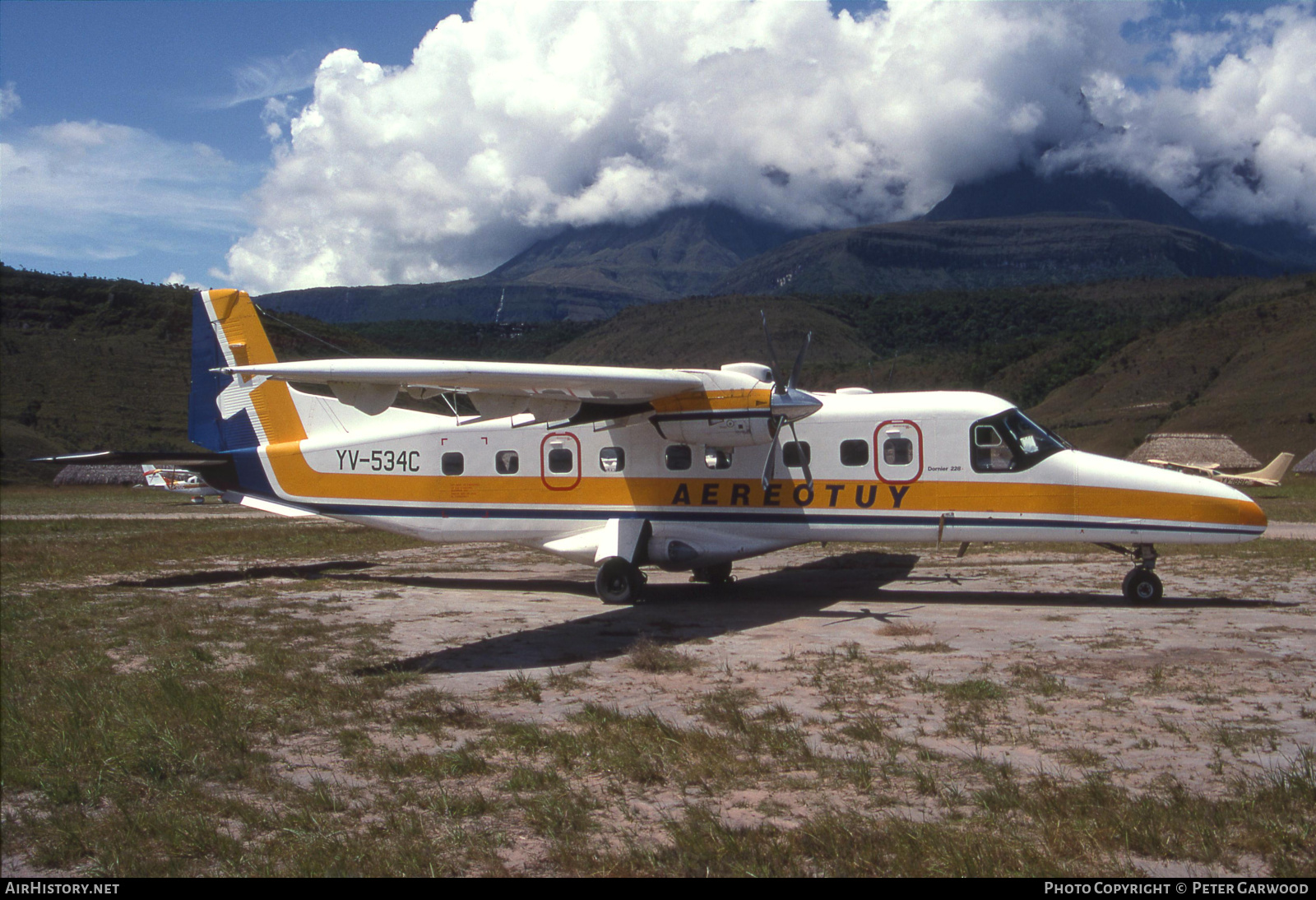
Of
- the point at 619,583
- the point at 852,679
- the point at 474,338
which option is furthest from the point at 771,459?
the point at 474,338

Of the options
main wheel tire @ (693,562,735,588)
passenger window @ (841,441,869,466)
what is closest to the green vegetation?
main wheel tire @ (693,562,735,588)

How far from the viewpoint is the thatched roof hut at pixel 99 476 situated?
214 ft

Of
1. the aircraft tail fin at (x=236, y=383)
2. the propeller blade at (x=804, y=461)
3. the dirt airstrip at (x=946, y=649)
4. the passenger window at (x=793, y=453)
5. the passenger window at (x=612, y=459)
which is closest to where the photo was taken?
the dirt airstrip at (x=946, y=649)

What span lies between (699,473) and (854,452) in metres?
2.30

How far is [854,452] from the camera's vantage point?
13.3 meters

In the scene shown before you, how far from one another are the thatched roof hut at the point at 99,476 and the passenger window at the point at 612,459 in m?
60.6

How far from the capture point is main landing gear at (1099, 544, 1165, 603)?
40.8 ft

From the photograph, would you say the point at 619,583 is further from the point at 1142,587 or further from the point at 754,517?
the point at 1142,587

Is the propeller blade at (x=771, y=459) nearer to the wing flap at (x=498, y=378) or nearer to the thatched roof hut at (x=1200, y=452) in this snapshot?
the wing flap at (x=498, y=378)

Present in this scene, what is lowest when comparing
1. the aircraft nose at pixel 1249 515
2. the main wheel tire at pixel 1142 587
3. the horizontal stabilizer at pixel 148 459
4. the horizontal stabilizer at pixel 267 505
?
the main wheel tire at pixel 1142 587

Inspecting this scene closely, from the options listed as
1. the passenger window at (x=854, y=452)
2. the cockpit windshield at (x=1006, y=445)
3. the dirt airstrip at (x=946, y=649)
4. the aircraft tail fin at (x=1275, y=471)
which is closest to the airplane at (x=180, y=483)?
the dirt airstrip at (x=946, y=649)

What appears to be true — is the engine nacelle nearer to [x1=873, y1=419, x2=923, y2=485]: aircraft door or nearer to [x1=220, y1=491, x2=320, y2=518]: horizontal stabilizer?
[x1=873, y1=419, x2=923, y2=485]: aircraft door

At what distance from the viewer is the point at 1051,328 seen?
135 meters
